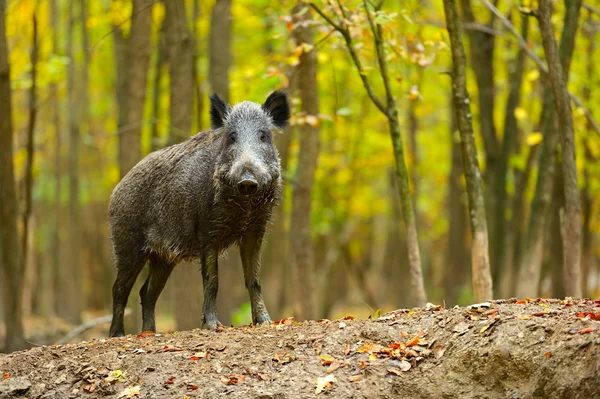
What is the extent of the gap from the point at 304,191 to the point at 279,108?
3.85 meters

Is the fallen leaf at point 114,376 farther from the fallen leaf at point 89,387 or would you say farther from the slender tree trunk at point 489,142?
the slender tree trunk at point 489,142

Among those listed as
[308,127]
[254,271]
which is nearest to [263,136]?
[254,271]

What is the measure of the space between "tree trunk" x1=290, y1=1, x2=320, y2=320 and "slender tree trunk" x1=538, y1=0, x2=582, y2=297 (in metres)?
4.09

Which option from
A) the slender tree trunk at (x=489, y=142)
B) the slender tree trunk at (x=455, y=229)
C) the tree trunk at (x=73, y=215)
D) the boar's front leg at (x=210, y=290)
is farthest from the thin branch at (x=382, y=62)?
the slender tree trunk at (x=455, y=229)

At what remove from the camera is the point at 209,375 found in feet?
20.8

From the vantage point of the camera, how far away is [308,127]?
12.2 meters

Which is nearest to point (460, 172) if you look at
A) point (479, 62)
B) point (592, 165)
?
point (592, 165)

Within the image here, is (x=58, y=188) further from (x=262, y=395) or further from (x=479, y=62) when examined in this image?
(x=262, y=395)

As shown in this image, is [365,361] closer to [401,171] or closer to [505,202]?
[401,171]

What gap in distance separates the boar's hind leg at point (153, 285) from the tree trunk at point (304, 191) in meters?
3.48

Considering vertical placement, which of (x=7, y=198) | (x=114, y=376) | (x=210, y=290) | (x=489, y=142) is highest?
(x=489, y=142)

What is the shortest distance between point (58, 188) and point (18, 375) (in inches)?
507

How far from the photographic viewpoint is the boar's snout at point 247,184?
7340 millimetres

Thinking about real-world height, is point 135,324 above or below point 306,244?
below
